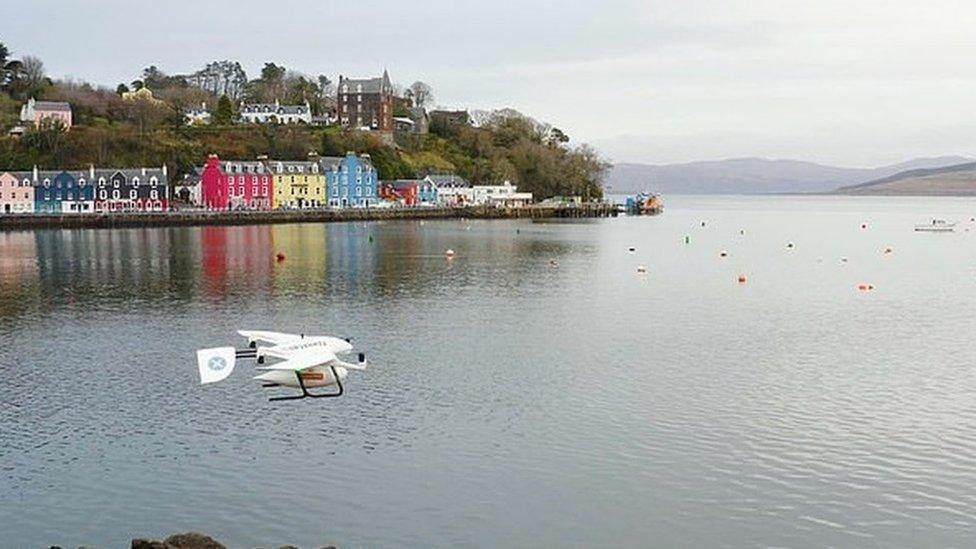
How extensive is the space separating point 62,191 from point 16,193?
4.28 m

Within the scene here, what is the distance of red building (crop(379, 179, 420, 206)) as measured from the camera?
402 feet

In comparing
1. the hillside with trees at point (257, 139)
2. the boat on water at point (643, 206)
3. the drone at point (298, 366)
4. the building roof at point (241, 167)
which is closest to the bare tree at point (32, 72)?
the hillside with trees at point (257, 139)

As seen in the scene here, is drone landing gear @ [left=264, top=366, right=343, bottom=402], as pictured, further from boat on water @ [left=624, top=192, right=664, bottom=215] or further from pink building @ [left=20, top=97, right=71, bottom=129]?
boat on water @ [left=624, top=192, right=664, bottom=215]

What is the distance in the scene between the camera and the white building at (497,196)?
125 meters

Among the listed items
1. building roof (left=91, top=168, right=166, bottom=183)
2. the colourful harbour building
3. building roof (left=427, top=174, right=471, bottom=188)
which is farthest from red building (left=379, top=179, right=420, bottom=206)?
the colourful harbour building

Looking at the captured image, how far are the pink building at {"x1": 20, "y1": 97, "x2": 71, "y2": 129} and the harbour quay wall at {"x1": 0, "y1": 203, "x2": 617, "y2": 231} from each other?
25.1 metres

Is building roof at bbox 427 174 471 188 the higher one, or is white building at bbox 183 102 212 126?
white building at bbox 183 102 212 126

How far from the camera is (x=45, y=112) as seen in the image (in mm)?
119312

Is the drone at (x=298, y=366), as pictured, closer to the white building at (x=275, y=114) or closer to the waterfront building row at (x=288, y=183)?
the waterfront building row at (x=288, y=183)

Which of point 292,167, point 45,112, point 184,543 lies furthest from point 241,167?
point 184,543

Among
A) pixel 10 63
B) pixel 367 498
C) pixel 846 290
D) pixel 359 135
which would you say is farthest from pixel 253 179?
pixel 367 498

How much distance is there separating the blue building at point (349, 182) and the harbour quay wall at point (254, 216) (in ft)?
18.6

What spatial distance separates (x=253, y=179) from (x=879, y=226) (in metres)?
69.4

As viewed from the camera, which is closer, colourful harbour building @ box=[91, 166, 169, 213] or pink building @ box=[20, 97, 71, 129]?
colourful harbour building @ box=[91, 166, 169, 213]
